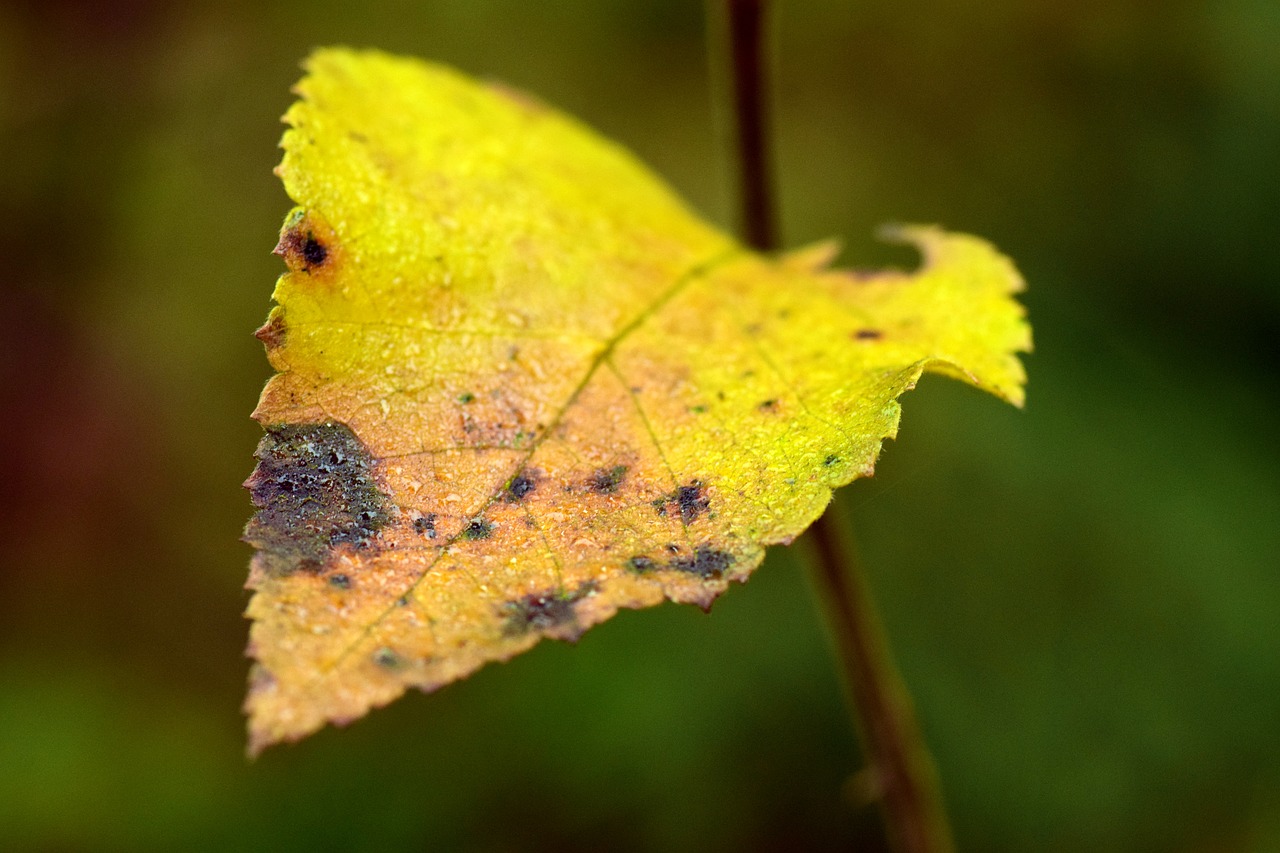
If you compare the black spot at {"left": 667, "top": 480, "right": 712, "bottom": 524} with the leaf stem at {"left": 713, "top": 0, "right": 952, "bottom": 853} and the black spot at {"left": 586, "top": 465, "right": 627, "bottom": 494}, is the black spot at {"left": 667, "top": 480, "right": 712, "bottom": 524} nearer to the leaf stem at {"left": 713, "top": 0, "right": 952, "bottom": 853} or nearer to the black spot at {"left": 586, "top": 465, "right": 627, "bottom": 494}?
the black spot at {"left": 586, "top": 465, "right": 627, "bottom": 494}

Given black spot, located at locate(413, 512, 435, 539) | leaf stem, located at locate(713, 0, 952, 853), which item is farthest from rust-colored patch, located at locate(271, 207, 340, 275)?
leaf stem, located at locate(713, 0, 952, 853)

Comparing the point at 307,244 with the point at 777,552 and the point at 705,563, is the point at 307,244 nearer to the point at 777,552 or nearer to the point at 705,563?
the point at 705,563

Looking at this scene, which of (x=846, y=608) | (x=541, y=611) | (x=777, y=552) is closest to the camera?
(x=541, y=611)

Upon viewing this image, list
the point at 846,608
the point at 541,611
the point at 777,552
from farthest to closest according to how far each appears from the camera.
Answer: the point at 777,552 → the point at 846,608 → the point at 541,611

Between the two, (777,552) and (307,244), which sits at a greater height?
(777,552)

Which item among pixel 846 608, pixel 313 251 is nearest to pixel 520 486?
pixel 313 251

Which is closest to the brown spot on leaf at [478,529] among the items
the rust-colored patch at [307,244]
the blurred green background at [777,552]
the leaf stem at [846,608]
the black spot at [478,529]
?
the black spot at [478,529]

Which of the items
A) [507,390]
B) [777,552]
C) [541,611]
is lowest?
[541,611]

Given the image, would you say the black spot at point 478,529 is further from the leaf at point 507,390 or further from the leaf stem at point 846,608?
the leaf stem at point 846,608
